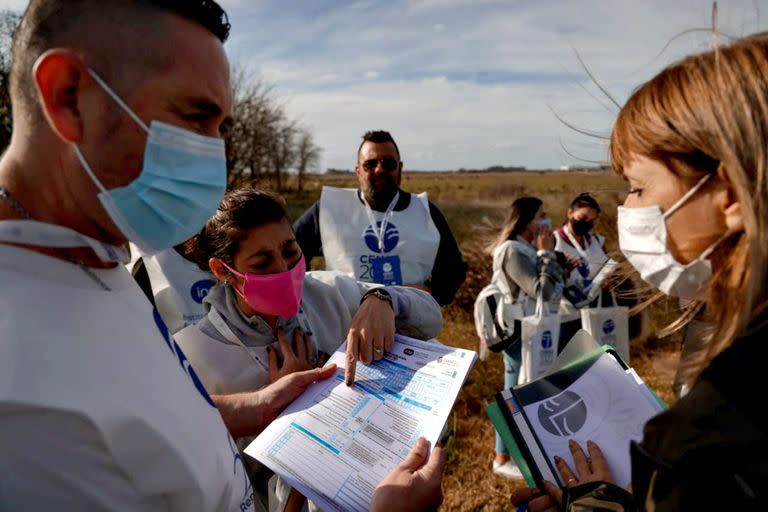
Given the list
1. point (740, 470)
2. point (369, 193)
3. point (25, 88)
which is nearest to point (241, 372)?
point (25, 88)

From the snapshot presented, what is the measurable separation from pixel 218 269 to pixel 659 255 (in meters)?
1.60

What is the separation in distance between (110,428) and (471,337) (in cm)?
689

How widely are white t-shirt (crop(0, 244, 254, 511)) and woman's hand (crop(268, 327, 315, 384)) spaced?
567 mm

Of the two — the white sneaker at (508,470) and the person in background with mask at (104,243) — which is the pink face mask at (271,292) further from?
the white sneaker at (508,470)


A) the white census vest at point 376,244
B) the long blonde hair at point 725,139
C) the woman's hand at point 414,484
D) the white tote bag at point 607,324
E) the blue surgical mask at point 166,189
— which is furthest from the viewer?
the white tote bag at point 607,324

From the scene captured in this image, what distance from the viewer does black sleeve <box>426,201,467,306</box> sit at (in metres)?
3.68

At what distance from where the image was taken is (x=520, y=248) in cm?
429

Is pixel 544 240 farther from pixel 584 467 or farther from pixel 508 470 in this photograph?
pixel 584 467

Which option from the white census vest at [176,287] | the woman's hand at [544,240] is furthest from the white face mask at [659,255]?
the woman's hand at [544,240]

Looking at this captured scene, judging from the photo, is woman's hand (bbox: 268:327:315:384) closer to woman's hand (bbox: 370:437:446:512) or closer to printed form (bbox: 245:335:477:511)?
printed form (bbox: 245:335:477:511)

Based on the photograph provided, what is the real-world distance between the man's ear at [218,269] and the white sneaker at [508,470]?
3372 millimetres

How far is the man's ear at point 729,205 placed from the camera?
1080 millimetres

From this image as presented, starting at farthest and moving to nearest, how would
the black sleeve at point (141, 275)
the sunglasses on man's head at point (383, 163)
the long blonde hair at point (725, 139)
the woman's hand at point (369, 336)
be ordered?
the sunglasses on man's head at point (383, 163) → the black sleeve at point (141, 275) → the woman's hand at point (369, 336) → the long blonde hair at point (725, 139)

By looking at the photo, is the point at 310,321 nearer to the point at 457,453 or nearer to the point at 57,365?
the point at 57,365
